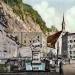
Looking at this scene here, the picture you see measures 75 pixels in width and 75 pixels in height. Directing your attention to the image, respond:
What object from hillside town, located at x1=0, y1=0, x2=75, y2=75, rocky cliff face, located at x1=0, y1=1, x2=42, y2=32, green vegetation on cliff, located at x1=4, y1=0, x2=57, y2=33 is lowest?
hillside town, located at x1=0, y1=0, x2=75, y2=75

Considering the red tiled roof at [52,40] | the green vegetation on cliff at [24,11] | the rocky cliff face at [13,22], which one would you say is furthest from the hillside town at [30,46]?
the green vegetation on cliff at [24,11]

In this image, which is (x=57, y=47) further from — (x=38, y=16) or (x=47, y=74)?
(x=47, y=74)

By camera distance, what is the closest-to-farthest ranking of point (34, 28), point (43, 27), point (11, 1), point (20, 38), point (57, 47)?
point (20, 38)
point (11, 1)
point (34, 28)
point (57, 47)
point (43, 27)

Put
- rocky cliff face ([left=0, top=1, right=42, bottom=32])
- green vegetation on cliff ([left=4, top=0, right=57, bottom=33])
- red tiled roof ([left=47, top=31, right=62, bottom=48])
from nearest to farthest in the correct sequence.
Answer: rocky cliff face ([left=0, top=1, right=42, bottom=32]), green vegetation on cliff ([left=4, top=0, right=57, bottom=33]), red tiled roof ([left=47, top=31, right=62, bottom=48])

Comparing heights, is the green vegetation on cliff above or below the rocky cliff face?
above

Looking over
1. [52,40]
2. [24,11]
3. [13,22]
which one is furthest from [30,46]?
[52,40]

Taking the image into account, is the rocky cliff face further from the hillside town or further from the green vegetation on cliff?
the green vegetation on cliff

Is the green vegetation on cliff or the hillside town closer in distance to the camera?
the hillside town

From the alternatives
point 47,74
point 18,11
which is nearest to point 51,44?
point 18,11

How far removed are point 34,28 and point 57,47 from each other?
47.9 ft

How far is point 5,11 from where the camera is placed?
110750 millimetres

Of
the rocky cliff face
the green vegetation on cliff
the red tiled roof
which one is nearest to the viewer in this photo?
the rocky cliff face

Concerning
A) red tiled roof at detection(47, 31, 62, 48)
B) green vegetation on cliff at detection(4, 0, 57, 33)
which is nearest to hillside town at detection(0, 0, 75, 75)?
red tiled roof at detection(47, 31, 62, 48)

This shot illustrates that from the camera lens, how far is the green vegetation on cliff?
121 meters
